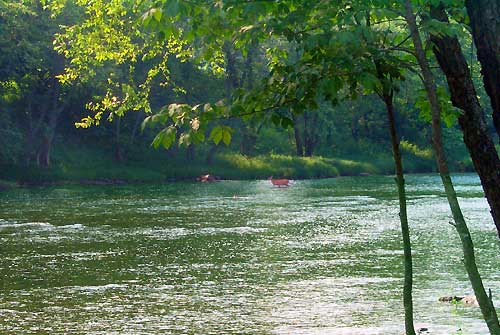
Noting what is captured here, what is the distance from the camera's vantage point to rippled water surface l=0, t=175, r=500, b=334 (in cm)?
1412

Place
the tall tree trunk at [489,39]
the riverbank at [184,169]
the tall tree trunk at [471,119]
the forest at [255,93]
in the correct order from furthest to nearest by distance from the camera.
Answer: the riverbank at [184,169]
the tall tree trunk at [471,119]
the tall tree trunk at [489,39]
the forest at [255,93]

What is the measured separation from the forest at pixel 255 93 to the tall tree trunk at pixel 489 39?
1 cm

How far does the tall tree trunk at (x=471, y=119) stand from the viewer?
314 inches

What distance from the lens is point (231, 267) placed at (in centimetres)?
2008

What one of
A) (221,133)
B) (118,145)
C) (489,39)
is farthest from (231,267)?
(118,145)

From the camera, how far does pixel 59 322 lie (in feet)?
46.6

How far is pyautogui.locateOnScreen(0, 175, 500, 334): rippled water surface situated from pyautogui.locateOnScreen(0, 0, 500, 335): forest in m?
1.01

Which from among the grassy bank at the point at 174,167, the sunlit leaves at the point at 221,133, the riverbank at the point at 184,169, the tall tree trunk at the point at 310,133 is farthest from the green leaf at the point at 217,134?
the tall tree trunk at the point at 310,133

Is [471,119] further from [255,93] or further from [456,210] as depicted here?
[255,93]

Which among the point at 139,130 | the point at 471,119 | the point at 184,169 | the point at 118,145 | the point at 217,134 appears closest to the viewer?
the point at 217,134

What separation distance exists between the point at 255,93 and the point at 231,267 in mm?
12944

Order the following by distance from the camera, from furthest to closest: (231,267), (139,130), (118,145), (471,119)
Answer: (118,145) → (139,130) → (231,267) → (471,119)

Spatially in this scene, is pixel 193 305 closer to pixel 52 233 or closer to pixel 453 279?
pixel 453 279

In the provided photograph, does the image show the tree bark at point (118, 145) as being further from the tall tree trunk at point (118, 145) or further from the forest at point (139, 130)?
the forest at point (139, 130)
